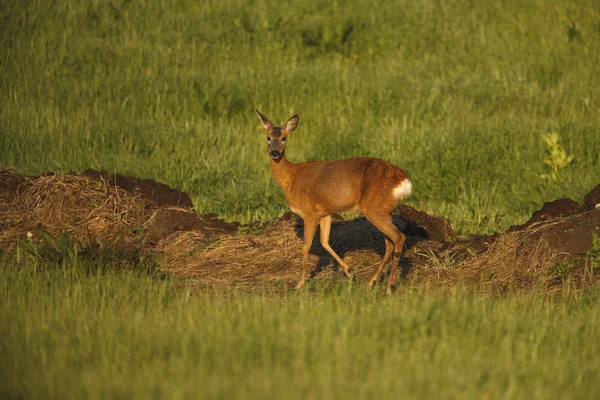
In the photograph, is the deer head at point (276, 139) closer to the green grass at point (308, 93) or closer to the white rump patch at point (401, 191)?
the white rump patch at point (401, 191)

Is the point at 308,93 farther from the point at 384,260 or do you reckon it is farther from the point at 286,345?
the point at 286,345

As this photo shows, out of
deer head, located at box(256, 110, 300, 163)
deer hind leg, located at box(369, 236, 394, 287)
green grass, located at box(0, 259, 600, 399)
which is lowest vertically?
deer hind leg, located at box(369, 236, 394, 287)

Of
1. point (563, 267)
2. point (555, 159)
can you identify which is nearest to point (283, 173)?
point (563, 267)

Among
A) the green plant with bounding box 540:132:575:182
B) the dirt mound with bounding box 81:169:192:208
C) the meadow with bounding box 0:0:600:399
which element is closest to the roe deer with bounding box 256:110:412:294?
the meadow with bounding box 0:0:600:399

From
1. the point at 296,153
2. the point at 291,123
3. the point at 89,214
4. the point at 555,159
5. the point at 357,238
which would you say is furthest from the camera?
the point at 296,153

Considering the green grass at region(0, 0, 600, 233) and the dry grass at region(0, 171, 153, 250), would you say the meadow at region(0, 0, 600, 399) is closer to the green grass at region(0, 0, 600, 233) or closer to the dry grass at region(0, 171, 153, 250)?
the green grass at region(0, 0, 600, 233)

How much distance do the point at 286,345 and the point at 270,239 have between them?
4.97 m

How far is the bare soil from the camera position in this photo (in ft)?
29.4

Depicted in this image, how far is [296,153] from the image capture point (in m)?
14.6

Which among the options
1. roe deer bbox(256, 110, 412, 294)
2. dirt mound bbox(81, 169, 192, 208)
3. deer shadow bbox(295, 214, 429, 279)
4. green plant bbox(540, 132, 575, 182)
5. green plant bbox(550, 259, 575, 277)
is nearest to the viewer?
green plant bbox(550, 259, 575, 277)

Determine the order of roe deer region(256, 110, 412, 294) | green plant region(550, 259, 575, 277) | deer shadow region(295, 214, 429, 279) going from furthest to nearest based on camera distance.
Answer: deer shadow region(295, 214, 429, 279), roe deer region(256, 110, 412, 294), green plant region(550, 259, 575, 277)

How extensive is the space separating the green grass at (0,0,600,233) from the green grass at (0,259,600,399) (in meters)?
4.72

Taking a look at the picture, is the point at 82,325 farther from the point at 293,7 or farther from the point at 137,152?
the point at 293,7

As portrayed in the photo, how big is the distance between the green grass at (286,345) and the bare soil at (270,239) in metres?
1.25
